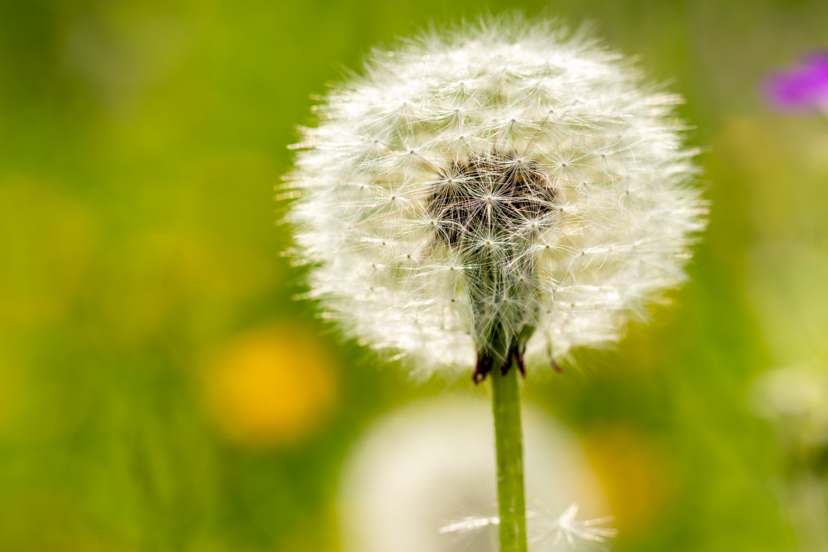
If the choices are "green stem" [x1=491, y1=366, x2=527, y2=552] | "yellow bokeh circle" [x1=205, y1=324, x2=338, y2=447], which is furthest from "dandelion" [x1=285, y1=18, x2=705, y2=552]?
"yellow bokeh circle" [x1=205, y1=324, x2=338, y2=447]

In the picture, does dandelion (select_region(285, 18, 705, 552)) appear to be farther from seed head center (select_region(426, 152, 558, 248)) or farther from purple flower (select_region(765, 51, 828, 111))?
purple flower (select_region(765, 51, 828, 111))

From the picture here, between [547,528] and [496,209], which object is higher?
[496,209]

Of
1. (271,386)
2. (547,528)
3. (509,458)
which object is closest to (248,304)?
(271,386)

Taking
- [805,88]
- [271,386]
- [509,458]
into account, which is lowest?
[509,458]

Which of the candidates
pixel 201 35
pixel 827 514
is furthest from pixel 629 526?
pixel 201 35

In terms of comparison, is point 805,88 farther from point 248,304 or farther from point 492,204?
point 248,304

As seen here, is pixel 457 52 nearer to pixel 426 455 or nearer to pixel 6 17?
pixel 426 455

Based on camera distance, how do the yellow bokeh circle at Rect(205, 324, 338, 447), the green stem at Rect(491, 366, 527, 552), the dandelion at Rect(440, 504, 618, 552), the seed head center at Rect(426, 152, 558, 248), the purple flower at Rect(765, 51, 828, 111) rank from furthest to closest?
the yellow bokeh circle at Rect(205, 324, 338, 447) → the purple flower at Rect(765, 51, 828, 111) → the dandelion at Rect(440, 504, 618, 552) → the seed head center at Rect(426, 152, 558, 248) → the green stem at Rect(491, 366, 527, 552)
